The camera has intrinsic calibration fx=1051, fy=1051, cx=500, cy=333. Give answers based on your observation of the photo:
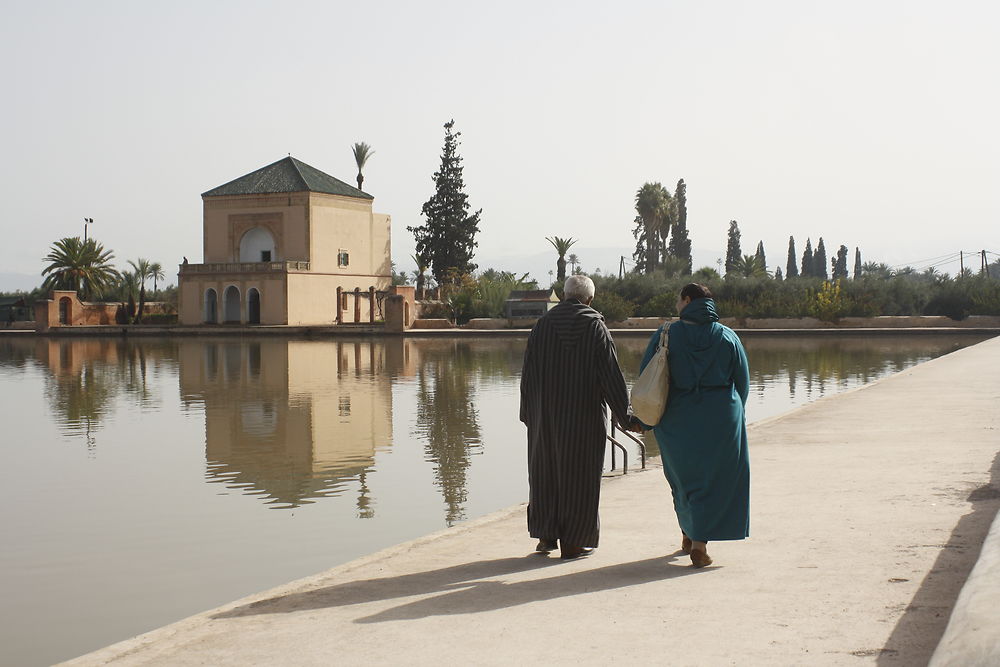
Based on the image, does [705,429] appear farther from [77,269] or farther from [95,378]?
[77,269]

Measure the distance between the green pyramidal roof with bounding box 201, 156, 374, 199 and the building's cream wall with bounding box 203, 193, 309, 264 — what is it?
0.40m

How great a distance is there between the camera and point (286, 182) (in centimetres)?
5338

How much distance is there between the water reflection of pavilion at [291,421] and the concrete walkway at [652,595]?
2.99m

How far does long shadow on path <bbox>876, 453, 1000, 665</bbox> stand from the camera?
3.65m

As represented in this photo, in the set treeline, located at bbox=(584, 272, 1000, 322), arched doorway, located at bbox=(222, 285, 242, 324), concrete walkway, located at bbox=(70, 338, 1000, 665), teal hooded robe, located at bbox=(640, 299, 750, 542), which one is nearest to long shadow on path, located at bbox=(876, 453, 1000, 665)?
concrete walkway, located at bbox=(70, 338, 1000, 665)

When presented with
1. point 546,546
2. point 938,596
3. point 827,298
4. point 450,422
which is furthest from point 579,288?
point 827,298

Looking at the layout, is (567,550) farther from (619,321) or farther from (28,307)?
(28,307)

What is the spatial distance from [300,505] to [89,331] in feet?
143

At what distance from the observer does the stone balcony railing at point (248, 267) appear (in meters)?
50.3

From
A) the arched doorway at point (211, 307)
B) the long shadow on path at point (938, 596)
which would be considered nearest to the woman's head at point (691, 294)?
the long shadow on path at point (938, 596)

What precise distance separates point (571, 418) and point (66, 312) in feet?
171

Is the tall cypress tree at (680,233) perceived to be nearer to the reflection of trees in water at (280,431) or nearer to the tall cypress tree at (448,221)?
the tall cypress tree at (448,221)

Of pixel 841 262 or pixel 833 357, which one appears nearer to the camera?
pixel 833 357

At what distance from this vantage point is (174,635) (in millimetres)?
4316
